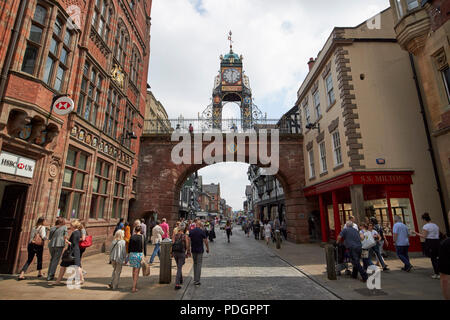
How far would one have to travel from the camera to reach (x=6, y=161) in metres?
6.95

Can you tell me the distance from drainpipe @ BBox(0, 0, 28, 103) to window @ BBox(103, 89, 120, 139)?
6.31 meters

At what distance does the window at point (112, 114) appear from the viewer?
13.6m

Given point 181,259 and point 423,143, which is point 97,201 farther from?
point 423,143

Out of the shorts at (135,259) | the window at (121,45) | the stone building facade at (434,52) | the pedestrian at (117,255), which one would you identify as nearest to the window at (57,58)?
the window at (121,45)

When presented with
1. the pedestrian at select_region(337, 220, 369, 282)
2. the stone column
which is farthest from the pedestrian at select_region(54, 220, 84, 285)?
the stone column

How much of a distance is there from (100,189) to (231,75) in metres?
17.4

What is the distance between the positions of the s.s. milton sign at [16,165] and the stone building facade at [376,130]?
1338cm

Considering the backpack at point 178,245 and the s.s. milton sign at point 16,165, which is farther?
the s.s. milton sign at point 16,165

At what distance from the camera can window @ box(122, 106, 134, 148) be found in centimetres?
1564

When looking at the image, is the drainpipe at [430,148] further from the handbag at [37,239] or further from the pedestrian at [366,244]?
the handbag at [37,239]

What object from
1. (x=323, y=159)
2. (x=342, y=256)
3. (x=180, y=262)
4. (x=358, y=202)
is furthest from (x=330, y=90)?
(x=180, y=262)

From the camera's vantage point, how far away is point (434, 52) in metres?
9.47

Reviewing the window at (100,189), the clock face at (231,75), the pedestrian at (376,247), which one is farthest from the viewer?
the clock face at (231,75)
